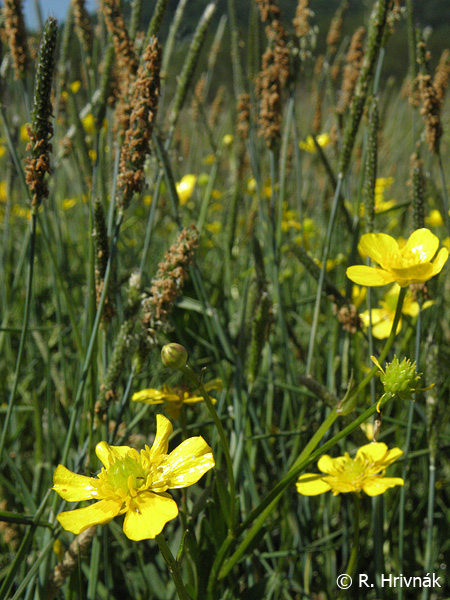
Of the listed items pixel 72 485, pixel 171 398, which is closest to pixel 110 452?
pixel 72 485

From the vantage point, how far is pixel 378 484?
0.58 meters

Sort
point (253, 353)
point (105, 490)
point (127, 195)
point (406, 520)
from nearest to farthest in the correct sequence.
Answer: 1. point (105, 490)
2. point (127, 195)
3. point (253, 353)
4. point (406, 520)

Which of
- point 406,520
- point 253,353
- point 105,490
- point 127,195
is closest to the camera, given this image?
point 105,490

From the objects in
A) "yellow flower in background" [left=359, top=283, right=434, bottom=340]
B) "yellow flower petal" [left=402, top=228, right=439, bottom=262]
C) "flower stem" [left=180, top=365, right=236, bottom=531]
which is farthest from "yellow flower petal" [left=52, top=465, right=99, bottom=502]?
"yellow flower in background" [left=359, top=283, right=434, bottom=340]

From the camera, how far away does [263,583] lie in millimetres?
656

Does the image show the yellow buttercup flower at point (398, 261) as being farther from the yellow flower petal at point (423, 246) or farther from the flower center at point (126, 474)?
the flower center at point (126, 474)

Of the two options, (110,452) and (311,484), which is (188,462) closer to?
(110,452)

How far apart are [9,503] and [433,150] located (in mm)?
818

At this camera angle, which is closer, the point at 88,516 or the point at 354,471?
the point at 88,516

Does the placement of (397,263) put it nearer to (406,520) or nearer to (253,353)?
(253,353)

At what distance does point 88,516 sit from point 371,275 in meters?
0.33

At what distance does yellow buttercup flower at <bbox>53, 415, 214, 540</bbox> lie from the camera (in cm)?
39

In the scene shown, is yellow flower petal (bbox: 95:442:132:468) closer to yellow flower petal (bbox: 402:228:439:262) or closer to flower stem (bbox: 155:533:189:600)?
flower stem (bbox: 155:533:189:600)

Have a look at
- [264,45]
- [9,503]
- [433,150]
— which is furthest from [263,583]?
[264,45]
